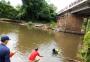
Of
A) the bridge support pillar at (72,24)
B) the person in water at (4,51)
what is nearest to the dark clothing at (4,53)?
the person in water at (4,51)

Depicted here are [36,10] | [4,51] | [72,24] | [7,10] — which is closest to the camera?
[4,51]

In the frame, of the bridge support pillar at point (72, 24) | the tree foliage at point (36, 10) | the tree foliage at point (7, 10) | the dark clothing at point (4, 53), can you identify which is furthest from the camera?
the tree foliage at point (7, 10)

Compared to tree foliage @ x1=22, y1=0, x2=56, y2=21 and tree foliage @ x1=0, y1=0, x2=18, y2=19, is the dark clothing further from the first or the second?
tree foliage @ x1=0, y1=0, x2=18, y2=19

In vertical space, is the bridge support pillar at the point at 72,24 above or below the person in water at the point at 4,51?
below

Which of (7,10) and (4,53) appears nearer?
(4,53)

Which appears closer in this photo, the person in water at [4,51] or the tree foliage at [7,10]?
the person in water at [4,51]

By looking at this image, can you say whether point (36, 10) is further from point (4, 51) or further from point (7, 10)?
point (4, 51)

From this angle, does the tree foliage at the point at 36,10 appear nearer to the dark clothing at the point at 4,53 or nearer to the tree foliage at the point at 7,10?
the tree foliage at the point at 7,10

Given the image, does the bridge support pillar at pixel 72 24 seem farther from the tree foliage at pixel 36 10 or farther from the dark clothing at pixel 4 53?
the dark clothing at pixel 4 53

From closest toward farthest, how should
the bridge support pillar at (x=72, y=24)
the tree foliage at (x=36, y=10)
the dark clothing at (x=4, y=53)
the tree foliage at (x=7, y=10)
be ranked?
the dark clothing at (x=4, y=53) < the bridge support pillar at (x=72, y=24) < the tree foliage at (x=36, y=10) < the tree foliage at (x=7, y=10)

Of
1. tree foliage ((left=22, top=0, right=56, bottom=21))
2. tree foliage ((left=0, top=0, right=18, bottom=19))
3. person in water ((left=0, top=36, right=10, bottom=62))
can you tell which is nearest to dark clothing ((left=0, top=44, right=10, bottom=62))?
person in water ((left=0, top=36, right=10, bottom=62))

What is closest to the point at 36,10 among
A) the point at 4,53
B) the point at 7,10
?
the point at 7,10

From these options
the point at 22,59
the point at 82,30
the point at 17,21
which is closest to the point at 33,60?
the point at 22,59

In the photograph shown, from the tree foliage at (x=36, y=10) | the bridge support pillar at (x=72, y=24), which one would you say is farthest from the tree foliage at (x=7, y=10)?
the bridge support pillar at (x=72, y=24)
